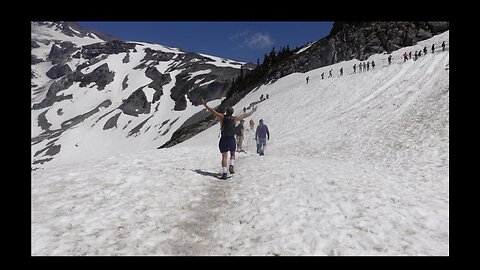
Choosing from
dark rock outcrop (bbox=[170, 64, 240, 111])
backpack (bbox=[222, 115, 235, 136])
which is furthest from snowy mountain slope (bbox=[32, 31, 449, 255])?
dark rock outcrop (bbox=[170, 64, 240, 111])

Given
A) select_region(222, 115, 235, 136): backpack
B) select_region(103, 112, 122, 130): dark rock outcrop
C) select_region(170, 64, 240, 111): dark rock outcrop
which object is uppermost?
select_region(170, 64, 240, 111): dark rock outcrop

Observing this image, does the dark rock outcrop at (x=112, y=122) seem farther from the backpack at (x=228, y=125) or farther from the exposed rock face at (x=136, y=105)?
the backpack at (x=228, y=125)

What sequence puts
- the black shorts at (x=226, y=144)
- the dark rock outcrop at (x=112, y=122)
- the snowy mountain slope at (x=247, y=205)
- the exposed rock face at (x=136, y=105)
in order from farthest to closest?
the exposed rock face at (x=136, y=105) → the dark rock outcrop at (x=112, y=122) → the black shorts at (x=226, y=144) → the snowy mountain slope at (x=247, y=205)

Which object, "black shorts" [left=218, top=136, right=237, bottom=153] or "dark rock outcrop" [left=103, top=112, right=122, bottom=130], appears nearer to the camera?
"black shorts" [left=218, top=136, right=237, bottom=153]

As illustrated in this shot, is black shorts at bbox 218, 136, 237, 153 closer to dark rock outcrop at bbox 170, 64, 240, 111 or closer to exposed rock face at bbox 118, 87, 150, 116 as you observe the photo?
dark rock outcrop at bbox 170, 64, 240, 111

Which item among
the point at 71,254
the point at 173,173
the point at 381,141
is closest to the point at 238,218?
the point at 71,254

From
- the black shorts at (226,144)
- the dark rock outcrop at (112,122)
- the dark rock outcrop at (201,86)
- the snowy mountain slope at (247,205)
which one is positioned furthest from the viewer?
the dark rock outcrop at (201,86)

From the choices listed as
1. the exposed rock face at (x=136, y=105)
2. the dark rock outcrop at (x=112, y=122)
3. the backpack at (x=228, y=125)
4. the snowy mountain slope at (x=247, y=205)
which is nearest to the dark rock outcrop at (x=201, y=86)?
the exposed rock face at (x=136, y=105)

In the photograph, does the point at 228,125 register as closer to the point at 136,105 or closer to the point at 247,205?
the point at 247,205

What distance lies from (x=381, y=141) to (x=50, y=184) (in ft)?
61.4

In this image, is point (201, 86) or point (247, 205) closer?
point (247, 205)

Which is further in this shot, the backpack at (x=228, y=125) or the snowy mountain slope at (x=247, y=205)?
the backpack at (x=228, y=125)

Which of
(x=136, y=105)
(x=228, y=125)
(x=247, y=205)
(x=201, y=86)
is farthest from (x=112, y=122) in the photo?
(x=247, y=205)

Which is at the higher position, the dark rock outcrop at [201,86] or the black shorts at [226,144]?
the dark rock outcrop at [201,86]
